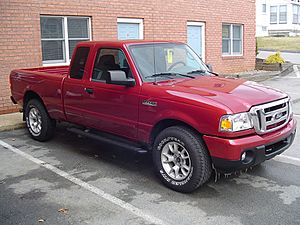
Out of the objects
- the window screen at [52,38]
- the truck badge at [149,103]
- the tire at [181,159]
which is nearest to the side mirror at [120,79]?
the truck badge at [149,103]

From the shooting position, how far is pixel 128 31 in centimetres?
1223

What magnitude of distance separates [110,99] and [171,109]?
116 centimetres

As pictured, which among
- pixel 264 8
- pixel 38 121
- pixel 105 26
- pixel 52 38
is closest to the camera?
pixel 38 121

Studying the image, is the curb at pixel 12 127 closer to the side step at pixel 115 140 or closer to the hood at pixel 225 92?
the side step at pixel 115 140

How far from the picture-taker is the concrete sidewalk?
8.45 metres

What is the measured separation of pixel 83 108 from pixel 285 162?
10.5 ft

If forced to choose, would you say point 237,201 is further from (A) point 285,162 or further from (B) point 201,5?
(B) point 201,5

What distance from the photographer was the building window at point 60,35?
10.4 metres

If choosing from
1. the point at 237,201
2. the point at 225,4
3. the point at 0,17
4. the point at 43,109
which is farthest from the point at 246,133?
the point at 225,4

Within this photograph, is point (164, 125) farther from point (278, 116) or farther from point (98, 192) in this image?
point (278, 116)

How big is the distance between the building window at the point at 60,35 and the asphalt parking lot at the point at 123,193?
4.35 meters

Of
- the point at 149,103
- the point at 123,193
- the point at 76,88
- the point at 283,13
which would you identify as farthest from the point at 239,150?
the point at 283,13

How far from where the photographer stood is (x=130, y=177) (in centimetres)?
552

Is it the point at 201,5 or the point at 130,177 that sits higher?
the point at 201,5
